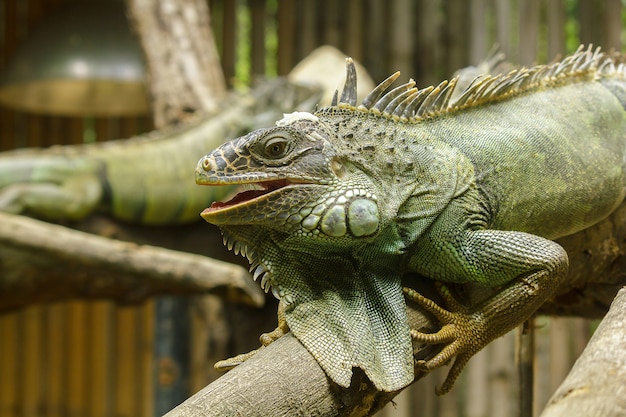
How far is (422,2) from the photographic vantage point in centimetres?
544

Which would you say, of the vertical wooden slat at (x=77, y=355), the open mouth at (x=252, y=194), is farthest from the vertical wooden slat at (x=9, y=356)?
the open mouth at (x=252, y=194)

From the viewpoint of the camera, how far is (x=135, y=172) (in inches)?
211

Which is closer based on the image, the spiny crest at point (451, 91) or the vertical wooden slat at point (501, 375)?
the spiny crest at point (451, 91)

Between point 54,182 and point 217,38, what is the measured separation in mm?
2009

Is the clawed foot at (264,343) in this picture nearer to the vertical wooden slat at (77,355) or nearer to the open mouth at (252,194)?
the open mouth at (252,194)

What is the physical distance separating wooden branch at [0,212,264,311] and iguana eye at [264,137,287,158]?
169cm

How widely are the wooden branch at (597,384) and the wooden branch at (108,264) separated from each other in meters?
2.20

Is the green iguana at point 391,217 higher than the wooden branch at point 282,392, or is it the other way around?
the green iguana at point 391,217

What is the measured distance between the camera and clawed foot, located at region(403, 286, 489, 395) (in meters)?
1.78

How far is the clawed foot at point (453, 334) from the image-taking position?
1783 mm

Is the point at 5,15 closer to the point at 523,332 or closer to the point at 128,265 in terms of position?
the point at 128,265

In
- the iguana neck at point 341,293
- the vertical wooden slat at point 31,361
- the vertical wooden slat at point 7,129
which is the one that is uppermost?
the iguana neck at point 341,293

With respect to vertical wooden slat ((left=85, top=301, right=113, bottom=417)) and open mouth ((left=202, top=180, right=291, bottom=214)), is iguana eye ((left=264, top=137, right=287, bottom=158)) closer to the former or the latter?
open mouth ((left=202, top=180, right=291, bottom=214))

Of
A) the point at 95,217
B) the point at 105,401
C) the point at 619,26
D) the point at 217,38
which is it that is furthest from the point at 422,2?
the point at 105,401
